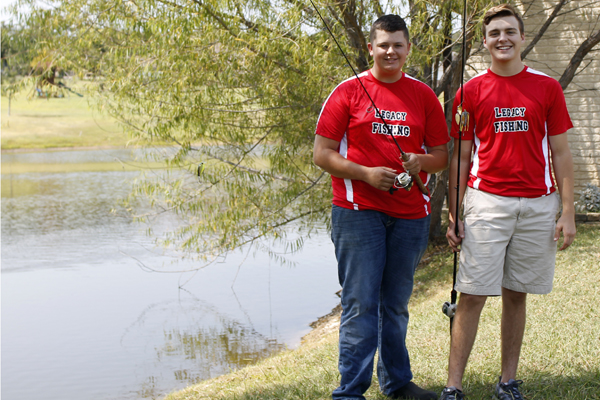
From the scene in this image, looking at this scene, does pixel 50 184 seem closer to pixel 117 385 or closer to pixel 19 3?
pixel 19 3

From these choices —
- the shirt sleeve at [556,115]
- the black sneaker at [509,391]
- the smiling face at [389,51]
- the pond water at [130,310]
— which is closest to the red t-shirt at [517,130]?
the shirt sleeve at [556,115]

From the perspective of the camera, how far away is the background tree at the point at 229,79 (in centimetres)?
705

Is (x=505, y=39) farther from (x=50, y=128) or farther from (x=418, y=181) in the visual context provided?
(x=50, y=128)

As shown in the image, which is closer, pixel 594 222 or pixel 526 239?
pixel 526 239

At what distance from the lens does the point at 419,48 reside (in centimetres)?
735

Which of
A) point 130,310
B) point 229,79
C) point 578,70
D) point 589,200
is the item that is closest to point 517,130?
point 229,79

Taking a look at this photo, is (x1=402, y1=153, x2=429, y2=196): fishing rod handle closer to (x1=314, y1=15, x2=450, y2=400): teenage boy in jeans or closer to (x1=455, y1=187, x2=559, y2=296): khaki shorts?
(x1=314, y1=15, x2=450, y2=400): teenage boy in jeans

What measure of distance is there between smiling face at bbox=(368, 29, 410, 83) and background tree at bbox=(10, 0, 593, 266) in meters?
3.74

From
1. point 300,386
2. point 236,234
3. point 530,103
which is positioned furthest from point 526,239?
point 236,234

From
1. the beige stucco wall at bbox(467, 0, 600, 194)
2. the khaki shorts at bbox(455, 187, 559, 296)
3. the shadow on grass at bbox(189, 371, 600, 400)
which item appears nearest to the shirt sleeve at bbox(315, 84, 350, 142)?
the khaki shorts at bbox(455, 187, 559, 296)

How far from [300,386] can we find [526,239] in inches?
65.3

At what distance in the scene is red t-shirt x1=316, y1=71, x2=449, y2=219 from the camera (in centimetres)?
307

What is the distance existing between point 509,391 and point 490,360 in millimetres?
752

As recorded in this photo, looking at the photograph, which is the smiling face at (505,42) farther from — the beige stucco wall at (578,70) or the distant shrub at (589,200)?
the distant shrub at (589,200)
